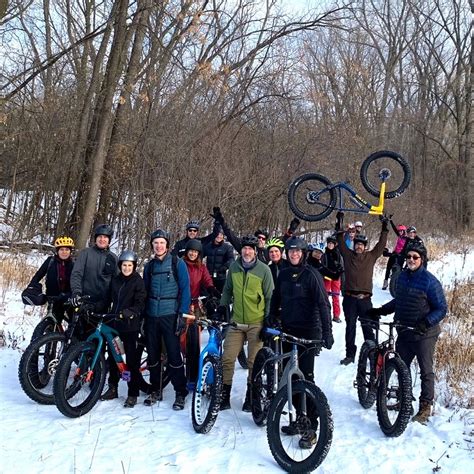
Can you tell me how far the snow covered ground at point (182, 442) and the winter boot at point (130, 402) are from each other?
0.06 meters

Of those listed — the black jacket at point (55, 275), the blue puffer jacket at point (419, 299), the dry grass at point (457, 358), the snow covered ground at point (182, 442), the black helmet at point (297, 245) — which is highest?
the black helmet at point (297, 245)

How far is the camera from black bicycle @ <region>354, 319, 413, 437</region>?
5148mm

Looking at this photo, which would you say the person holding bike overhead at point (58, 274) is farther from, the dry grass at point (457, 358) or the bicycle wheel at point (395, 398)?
the dry grass at point (457, 358)

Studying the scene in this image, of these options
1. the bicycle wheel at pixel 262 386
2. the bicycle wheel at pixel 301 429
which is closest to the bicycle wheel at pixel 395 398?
the bicycle wheel at pixel 301 429

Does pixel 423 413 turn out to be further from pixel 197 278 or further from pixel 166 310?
pixel 197 278

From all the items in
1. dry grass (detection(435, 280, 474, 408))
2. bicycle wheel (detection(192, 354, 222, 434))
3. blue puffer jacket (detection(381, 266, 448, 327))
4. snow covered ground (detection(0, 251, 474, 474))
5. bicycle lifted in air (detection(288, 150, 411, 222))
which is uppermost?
bicycle lifted in air (detection(288, 150, 411, 222))

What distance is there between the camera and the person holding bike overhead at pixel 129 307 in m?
5.78

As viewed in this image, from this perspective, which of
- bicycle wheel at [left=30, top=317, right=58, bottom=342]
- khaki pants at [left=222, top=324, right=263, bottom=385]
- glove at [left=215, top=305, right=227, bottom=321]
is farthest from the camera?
bicycle wheel at [left=30, top=317, right=58, bottom=342]

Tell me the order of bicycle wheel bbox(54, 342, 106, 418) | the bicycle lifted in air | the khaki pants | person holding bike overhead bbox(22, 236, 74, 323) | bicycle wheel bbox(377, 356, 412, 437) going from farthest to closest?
1. the bicycle lifted in air
2. person holding bike overhead bbox(22, 236, 74, 323)
3. the khaki pants
4. bicycle wheel bbox(54, 342, 106, 418)
5. bicycle wheel bbox(377, 356, 412, 437)

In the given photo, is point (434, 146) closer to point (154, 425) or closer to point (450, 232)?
point (450, 232)

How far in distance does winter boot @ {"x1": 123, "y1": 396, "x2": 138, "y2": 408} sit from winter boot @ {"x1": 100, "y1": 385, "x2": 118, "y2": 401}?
232 mm

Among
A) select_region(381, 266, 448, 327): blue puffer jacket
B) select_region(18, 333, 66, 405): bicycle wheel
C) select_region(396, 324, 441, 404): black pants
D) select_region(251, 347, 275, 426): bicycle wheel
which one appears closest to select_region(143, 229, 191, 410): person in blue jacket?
select_region(251, 347, 275, 426): bicycle wheel

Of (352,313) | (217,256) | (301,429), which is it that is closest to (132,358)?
(301,429)

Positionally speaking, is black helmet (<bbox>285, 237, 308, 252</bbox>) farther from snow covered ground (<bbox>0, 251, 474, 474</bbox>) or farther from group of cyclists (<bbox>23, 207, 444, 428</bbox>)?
snow covered ground (<bbox>0, 251, 474, 474</bbox>)
